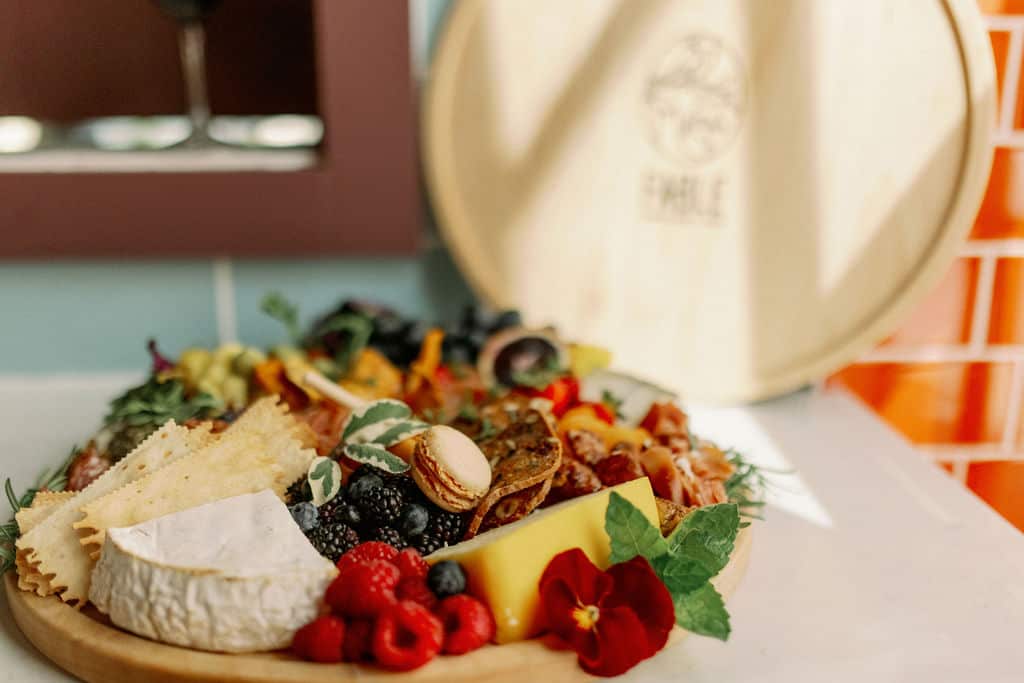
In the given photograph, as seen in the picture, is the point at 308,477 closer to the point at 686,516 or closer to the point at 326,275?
the point at 686,516

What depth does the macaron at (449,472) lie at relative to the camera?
75 cm

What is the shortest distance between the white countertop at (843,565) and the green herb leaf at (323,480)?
0.21 m

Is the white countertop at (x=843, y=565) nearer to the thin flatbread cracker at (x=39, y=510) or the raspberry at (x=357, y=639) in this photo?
the thin flatbread cracker at (x=39, y=510)

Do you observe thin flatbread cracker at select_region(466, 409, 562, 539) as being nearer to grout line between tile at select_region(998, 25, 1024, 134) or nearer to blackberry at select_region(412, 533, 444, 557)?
blackberry at select_region(412, 533, 444, 557)

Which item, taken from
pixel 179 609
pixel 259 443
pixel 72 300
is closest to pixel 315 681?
pixel 179 609

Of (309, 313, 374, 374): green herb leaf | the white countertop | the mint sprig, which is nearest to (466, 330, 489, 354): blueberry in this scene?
(309, 313, 374, 374): green herb leaf

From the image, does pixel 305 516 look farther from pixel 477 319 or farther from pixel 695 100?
pixel 695 100

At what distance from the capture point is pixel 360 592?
62 cm

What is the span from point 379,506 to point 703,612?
0.82 feet

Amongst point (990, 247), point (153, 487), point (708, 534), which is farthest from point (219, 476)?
point (990, 247)

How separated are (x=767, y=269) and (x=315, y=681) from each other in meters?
0.76

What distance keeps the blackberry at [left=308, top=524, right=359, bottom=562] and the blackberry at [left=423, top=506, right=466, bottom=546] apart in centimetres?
6

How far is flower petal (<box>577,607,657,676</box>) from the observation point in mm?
624

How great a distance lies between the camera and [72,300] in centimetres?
125
